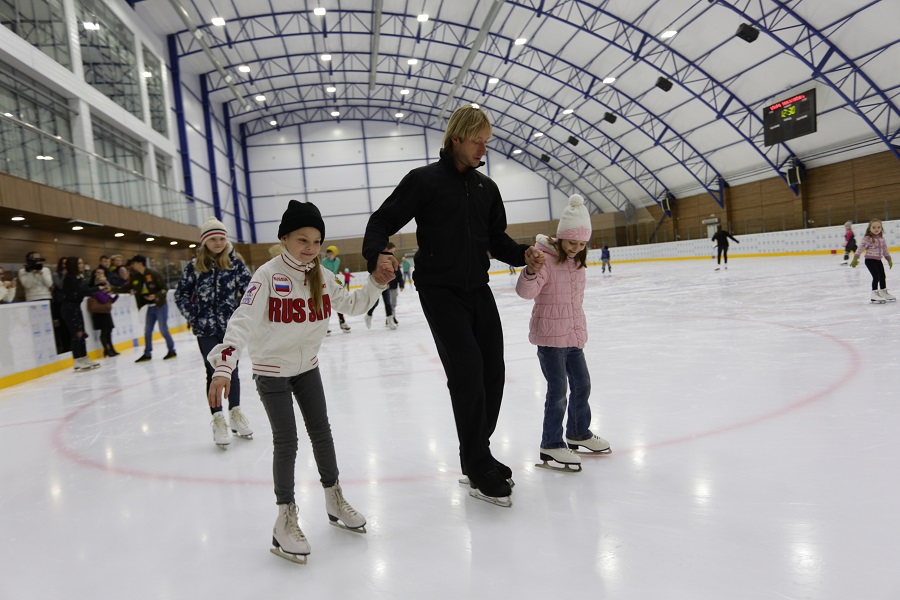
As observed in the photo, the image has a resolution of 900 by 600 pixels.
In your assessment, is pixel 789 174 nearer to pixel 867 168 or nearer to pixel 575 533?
pixel 867 168

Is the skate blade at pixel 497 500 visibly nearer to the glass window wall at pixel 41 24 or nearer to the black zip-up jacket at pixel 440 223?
the black zip-up jacket at pixel 440 223

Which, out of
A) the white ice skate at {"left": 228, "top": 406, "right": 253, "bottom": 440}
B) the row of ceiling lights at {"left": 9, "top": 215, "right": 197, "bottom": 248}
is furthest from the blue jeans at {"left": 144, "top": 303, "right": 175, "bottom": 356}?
the white ice skate at {"left": 228, "top": 406, "right": 253, "bottom": 440}

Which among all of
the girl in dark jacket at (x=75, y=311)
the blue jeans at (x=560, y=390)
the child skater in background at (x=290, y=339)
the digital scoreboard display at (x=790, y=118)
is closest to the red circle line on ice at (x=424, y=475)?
the blue jeans at (x=560, y=390)

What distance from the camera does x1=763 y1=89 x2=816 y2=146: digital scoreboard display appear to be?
1908 cm

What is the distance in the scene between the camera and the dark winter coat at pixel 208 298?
350 cm

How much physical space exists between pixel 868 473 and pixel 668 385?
1.75 meters

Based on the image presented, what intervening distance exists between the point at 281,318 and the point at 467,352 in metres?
0.73

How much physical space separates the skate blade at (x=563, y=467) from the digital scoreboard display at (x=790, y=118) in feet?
69.6

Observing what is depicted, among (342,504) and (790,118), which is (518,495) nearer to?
(342,504)

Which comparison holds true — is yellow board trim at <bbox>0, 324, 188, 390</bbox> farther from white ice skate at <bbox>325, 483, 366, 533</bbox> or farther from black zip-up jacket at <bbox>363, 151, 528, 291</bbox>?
black zip-up jacket at <bbox>363, 151, 528, 291</bbox>

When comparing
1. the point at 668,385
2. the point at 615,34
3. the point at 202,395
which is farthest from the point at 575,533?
the point at 615,34

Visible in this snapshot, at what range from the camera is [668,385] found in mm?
4000

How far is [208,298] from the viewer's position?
350 centimetres

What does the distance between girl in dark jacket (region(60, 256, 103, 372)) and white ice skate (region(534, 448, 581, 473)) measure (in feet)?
24.1
